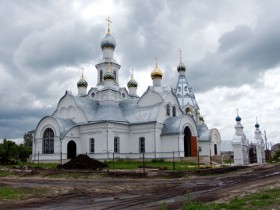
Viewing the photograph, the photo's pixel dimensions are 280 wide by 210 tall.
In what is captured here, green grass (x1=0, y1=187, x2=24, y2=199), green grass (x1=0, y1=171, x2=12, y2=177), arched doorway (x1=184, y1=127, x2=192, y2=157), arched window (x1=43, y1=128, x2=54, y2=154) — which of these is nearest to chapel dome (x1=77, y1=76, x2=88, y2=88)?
arched window (x1=43, y1=128, x2=54, y2=154)

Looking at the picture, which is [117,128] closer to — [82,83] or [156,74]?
[156,74]

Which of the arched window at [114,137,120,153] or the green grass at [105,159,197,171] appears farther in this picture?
the arched window at [114,137,120,153]

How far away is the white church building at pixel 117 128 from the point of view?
3634 cm

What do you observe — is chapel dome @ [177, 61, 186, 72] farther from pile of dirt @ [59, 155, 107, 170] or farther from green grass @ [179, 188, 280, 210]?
green grass @ [179, 188, 280, 210]

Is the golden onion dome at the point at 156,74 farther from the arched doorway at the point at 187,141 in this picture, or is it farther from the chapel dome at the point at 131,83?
the arched doorway at the point at 187,141

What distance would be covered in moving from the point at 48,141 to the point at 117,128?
7.70 m

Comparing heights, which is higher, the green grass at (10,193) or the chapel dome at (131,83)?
the chapel dome at (131,83)

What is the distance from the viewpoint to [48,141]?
37844 millimetres

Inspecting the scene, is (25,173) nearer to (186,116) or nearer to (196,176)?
(196,176)

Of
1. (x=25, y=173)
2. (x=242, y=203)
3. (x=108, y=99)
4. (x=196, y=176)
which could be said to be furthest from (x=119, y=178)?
(x=108, y=99)

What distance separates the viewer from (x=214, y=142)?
4719 cm

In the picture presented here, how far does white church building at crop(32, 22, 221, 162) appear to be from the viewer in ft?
119

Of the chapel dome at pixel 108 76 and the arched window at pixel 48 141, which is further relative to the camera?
the chapel dome at pixel 108 76

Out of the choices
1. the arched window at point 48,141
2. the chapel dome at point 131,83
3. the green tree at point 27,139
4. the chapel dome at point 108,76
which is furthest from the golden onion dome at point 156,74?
the green tree at point 27,139
